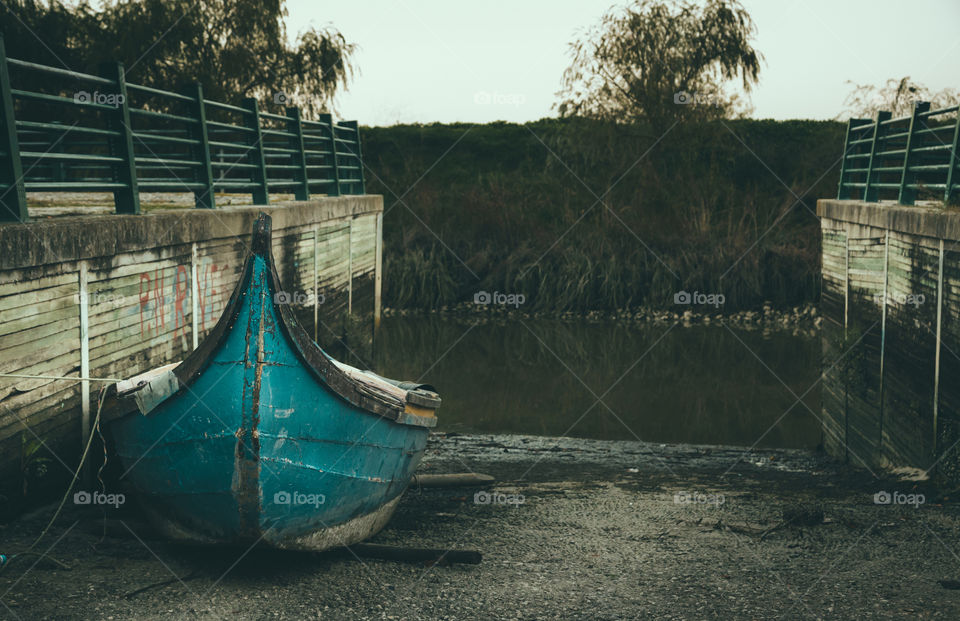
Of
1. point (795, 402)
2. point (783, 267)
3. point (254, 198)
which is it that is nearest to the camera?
point (254, 198)

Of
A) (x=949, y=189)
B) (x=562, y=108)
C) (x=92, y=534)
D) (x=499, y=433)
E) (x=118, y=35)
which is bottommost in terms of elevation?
(x=499, y=433)

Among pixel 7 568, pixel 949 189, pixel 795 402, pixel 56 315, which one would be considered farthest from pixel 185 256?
pixel 795 402

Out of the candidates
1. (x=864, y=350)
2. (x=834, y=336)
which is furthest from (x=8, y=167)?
(x=834, y=336)

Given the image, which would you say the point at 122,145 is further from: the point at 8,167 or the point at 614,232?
the point at 614,232

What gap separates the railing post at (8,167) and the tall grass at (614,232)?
58.4ft

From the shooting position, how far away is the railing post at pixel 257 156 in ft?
35.2

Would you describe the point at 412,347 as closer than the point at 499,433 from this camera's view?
No

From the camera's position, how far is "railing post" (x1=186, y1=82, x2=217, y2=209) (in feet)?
29.0

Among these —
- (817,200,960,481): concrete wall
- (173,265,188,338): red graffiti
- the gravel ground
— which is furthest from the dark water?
(173,265,188,338): red graffiti

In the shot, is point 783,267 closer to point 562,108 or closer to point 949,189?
point 562,108

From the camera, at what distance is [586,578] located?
5.79m

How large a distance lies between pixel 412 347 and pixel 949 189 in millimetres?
13203

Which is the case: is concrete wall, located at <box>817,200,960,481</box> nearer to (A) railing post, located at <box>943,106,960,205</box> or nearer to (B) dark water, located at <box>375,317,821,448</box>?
(A) railing post, located at <box>943,106,960,205</box>

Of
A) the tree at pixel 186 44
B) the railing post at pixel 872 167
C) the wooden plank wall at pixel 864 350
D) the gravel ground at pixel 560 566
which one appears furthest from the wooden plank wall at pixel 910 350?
the tree at pixel 186 44
